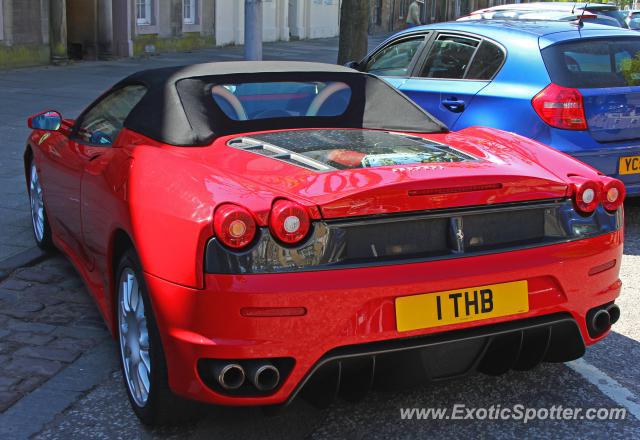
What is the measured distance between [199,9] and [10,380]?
2103 cm

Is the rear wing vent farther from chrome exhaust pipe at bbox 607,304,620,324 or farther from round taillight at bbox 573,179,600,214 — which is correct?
chrome exhaust pipe at bbox 607,304,620,324

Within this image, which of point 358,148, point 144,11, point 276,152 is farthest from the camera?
point 144,11

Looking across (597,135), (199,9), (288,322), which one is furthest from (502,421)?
(199,9)

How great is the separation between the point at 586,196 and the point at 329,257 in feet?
3.69

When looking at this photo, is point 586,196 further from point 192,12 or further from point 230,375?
point 192,12

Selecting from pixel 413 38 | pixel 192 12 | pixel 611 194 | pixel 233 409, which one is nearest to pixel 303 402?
pixel 233 409

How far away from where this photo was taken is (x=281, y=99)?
4285 mm

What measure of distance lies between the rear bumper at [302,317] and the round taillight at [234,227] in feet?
0.39

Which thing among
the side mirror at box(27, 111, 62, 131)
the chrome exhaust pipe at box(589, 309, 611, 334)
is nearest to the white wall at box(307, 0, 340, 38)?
the side mirror at box(27, 111, 62, 131)

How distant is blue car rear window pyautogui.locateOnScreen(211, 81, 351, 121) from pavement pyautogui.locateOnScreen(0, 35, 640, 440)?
1314mm

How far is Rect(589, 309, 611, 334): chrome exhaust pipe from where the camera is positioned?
342 cm

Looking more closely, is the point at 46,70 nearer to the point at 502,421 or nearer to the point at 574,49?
the point at 574,49

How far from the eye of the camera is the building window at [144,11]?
70.6 feet

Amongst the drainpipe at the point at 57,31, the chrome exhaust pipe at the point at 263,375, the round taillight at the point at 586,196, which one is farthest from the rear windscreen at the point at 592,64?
the drainpipe at the point at 57,31
